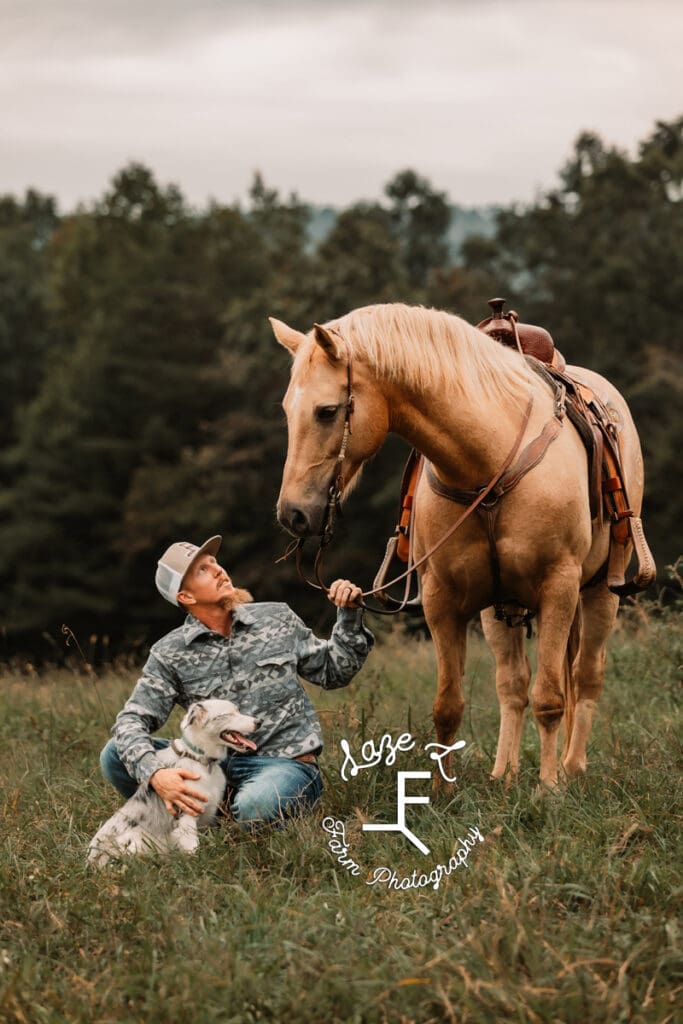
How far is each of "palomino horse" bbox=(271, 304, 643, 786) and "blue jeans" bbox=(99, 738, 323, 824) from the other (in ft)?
2.61

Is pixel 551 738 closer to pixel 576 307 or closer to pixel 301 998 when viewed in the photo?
pixel 301 998

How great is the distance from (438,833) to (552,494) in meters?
1.42

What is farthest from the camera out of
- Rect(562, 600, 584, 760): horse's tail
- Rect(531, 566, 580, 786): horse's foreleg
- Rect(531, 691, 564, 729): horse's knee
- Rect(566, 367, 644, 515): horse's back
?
Rect(566, 367, 644, 515): horse's back

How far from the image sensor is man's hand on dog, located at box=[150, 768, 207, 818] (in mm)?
4449

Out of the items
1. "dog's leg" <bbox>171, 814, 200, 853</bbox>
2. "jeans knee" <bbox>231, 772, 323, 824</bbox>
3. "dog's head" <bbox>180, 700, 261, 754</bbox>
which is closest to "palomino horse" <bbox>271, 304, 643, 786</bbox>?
"dog's head" <bbox>180, 700, 261, 754</bbox>

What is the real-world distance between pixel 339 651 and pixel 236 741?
60 cm

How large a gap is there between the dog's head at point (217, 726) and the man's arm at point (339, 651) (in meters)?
0.48

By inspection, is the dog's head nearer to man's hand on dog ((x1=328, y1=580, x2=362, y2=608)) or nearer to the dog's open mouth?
the dog's open mouth

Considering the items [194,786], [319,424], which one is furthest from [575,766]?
[319,424]

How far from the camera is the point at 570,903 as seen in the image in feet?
12.7

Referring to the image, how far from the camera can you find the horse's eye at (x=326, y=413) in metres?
4.52

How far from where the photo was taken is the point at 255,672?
4.91m

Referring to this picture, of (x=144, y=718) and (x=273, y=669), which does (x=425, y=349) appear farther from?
(x=144, y=718)

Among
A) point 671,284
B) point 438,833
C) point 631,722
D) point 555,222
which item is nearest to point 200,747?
point 438,833
